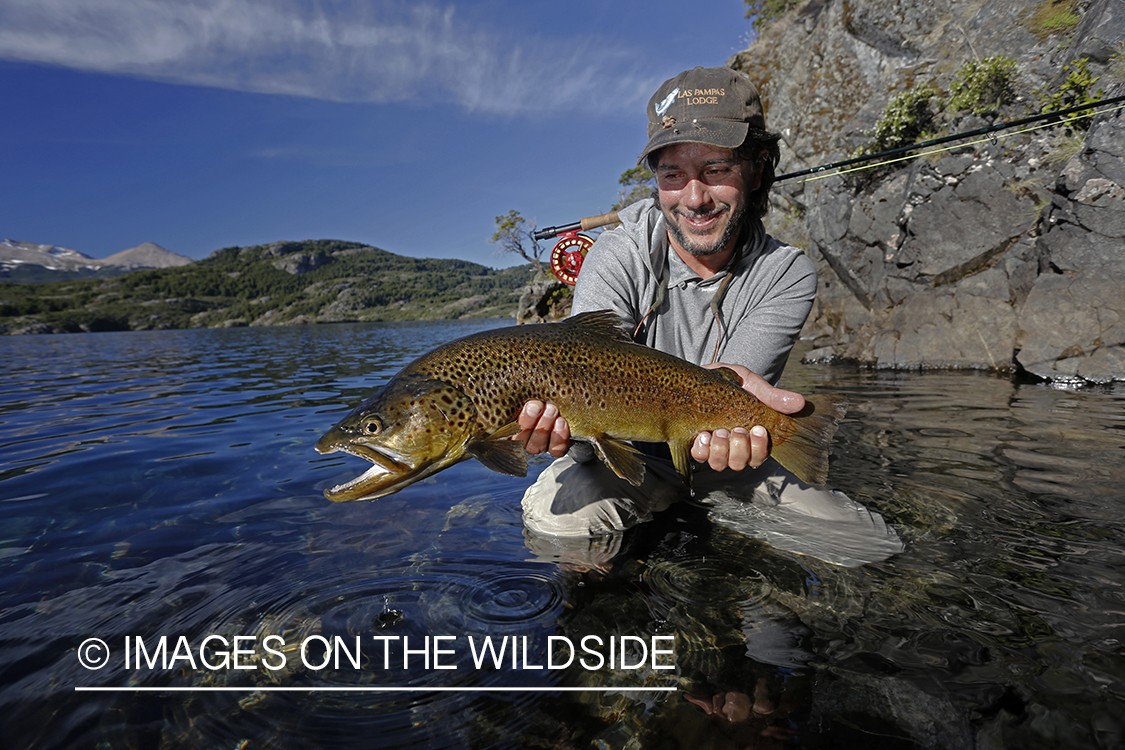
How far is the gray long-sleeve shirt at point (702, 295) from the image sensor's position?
4.31m

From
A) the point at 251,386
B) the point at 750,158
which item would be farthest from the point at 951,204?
the point at 251,386

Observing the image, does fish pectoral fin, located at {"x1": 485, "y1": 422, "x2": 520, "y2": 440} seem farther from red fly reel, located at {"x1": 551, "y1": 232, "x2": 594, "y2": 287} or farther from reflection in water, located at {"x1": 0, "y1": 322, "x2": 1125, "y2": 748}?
red fly reel, located at {"x1": 551, "y1": 232, "x2": 594, "y2": 287}

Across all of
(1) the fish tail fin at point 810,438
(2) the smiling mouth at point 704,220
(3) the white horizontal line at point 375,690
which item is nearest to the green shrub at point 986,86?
(2) the smiling mouth at point 704,220

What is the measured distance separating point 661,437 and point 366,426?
1862 mm

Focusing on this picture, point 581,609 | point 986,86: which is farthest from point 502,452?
point 986,86

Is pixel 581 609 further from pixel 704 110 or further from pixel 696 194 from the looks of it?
pixel 704 110

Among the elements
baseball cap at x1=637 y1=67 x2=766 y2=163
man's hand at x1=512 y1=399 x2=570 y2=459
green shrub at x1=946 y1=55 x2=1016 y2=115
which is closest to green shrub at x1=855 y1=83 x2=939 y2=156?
green shrub at x1=946 y1=55 x2=1016 y2=115

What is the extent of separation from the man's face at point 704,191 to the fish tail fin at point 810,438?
1.56 meters

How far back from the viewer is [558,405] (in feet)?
10.9

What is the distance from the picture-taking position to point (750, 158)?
4.48 meters

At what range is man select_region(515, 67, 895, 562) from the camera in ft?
13.9

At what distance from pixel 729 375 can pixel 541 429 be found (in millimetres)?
1401

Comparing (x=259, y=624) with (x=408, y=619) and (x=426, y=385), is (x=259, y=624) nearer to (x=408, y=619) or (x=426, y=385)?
(x=408, y=619)

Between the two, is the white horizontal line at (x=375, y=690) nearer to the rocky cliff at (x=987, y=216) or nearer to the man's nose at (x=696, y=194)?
the man's nose at (x=696, y=194)
